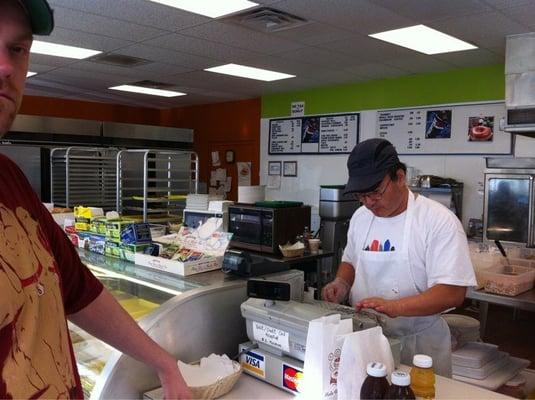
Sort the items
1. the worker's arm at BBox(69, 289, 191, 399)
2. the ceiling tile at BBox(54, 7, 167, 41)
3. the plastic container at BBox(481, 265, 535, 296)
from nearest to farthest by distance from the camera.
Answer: the worker's arm at BBox(69, 289, 191, 399) < the plastic container at BBox(481, 265, 535, 296) < the ceiling tile at BBox(54, 7, 167, 41)

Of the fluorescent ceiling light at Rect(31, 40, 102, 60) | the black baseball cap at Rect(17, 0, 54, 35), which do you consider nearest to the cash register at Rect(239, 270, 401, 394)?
the black baseball cap at Rect(17, 0, 54, 35)

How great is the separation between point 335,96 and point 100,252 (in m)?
4.98

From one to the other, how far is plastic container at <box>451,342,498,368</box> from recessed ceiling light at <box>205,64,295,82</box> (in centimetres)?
399

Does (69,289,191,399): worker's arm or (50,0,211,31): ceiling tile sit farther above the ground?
(50,0,211,31): ceiling tile

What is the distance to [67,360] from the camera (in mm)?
967

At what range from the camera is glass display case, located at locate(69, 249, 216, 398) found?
75.4 inches

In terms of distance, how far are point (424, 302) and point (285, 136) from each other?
229 inches

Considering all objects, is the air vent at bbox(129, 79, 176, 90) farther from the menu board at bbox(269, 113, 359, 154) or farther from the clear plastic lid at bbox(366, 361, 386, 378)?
the clear plastic lid at bbox(366, 361, 386, 378)

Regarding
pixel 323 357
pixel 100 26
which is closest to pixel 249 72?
pixel 100 26

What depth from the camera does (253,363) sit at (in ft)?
5.49

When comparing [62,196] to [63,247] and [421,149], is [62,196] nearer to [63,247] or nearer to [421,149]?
[421,149]

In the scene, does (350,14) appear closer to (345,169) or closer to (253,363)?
(253,363)

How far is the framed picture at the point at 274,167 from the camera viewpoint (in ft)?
25.2

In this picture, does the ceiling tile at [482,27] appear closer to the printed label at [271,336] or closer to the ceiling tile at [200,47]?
the ceiling tile at [200,47]
